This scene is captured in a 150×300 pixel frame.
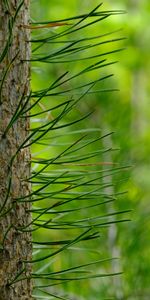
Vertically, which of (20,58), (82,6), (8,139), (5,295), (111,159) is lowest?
(5,295)

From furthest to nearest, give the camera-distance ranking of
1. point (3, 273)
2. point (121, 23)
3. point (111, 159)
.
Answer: point (121, 23) → point (111, 159) → point (3, 273)

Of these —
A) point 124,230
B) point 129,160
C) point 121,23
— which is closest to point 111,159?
point 129,160

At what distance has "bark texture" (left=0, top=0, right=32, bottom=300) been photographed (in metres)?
1.06

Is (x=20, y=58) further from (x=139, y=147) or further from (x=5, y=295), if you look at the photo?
(x=139, y=147)

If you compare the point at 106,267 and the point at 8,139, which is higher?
the point at 106,267

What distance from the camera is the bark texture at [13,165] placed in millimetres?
1059

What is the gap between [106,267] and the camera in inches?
91.8

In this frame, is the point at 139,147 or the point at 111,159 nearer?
the point at 111,159

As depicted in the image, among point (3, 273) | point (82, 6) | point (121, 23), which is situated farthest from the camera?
point (121, 23)

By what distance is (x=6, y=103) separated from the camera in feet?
3.50

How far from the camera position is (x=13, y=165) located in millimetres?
1079

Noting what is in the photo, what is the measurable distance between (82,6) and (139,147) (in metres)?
1.36

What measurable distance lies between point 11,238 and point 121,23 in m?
3.20

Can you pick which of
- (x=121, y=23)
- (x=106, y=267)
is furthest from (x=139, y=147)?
(x=121, y=23)
